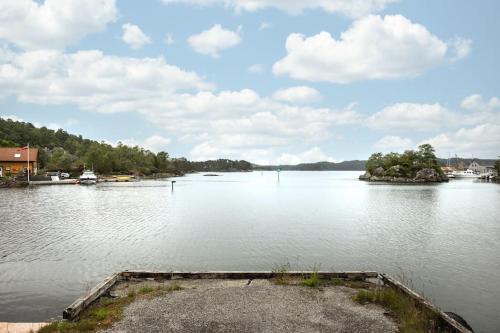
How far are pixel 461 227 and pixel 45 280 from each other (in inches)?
1303

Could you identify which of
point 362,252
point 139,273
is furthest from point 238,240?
point 139,273

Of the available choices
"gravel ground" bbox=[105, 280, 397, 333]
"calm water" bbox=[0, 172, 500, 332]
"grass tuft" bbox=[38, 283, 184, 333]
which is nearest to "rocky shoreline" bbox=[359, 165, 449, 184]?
"calm water" bbox=[0, 172, 500, 332]

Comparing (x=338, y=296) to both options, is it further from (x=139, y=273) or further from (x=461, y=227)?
(x=461, y=227)

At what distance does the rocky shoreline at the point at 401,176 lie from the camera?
484 feet

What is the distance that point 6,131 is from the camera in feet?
569

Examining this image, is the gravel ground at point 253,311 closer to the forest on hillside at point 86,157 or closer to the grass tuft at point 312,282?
the grass tuft at point 312,282

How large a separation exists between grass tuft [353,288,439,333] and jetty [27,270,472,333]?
0.14ft

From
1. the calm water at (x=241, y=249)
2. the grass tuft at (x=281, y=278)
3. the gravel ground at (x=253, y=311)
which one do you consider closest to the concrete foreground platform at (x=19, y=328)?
the gravel ground at (x=253, y=311)

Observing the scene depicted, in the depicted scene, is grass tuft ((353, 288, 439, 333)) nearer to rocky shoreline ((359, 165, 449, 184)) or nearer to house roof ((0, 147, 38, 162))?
house roof ((0, 147, 38, 162))

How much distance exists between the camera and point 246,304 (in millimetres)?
11922

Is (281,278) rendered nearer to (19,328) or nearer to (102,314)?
(102,314)

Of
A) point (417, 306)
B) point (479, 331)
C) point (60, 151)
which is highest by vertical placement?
point (60, 151)

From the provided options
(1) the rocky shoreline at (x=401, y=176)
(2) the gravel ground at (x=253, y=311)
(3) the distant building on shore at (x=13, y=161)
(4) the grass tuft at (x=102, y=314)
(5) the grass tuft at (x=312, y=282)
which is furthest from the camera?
(1) the rocky shoreline at (x=401, y=176)

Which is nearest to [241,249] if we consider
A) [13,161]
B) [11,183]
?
[11,183]
